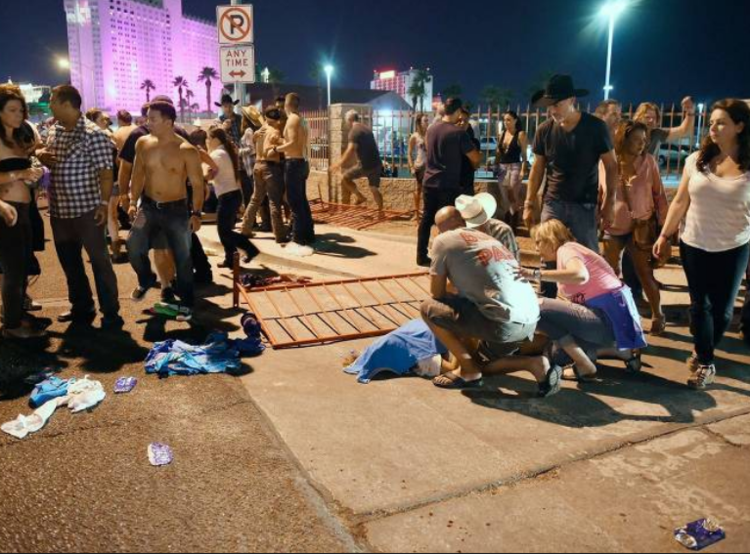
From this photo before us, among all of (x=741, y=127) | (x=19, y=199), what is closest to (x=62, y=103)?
(x=19, y=199)

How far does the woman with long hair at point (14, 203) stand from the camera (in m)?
5.56

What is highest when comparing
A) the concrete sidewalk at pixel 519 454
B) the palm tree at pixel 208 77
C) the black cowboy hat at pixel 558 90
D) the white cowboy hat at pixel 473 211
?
the palm tree at pixel 208 77

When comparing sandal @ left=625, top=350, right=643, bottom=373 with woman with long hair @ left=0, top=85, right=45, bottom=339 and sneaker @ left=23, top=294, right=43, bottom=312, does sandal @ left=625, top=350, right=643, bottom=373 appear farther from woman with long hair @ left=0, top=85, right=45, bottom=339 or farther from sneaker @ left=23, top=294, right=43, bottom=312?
sneaker @ left=23, top=294, right=43, bottom=312

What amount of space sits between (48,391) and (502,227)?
353 cm

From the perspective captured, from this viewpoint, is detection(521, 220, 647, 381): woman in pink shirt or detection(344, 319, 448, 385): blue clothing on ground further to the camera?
detection(344, 319, 448, 385): blue clothing on ground

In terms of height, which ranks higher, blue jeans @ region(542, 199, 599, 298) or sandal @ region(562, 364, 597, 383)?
Result: blue jeans @ region(542, 199, 599, 298)

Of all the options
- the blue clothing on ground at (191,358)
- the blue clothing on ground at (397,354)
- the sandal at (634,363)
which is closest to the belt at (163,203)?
the blue clothing on ground at (191,358)

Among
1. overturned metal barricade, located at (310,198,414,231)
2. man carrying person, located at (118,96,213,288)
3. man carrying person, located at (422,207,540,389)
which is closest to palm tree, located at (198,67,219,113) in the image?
overturned metal barricade, located at (310,198,414,231)

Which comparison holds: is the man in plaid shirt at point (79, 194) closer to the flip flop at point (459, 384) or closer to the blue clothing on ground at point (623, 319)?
the flip flop at point (459, 384)

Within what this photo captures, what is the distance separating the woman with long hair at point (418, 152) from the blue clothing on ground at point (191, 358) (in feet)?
24.6

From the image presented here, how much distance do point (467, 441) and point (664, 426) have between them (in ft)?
4.18

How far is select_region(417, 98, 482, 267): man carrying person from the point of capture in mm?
8188

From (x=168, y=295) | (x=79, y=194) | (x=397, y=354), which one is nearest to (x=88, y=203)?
(x=79, y=194)

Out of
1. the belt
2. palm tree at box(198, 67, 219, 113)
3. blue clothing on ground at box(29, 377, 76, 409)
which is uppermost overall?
palm tree at box(198, 67, 219, 113)
